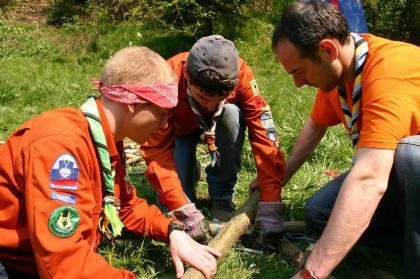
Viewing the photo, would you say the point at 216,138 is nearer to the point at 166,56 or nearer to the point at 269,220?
the point at 269,220

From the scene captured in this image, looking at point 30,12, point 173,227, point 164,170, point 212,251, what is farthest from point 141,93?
point 30,12

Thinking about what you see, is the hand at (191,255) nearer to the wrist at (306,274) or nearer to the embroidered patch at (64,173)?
the wrist at (306,274)

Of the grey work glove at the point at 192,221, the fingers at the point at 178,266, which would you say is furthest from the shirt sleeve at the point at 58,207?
the grey work glove at the point at 192,221

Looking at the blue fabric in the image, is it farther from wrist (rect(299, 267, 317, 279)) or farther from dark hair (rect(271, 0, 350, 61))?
wrist (rect(299, 267, 317, 279))

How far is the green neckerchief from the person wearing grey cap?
2.39 feet

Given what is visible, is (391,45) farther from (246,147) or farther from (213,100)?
(246,147)

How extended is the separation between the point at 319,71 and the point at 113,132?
3.86 feet

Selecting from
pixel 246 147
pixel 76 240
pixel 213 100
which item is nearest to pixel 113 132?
pixel 76 240

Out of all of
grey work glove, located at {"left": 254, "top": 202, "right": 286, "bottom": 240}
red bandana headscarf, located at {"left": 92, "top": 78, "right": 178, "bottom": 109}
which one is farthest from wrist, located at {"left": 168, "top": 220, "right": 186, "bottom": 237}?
red bandana headscarf, located at {"left": 92, "top": 78, "right": 178, "bottom": 109}

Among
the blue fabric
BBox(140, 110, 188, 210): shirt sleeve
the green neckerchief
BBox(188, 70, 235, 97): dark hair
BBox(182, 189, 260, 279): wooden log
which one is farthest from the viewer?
the blue fabric

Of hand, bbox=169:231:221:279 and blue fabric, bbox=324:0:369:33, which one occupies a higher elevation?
blue fabric, bbox=324:0:369:33

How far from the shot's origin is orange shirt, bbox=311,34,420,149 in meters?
2.49

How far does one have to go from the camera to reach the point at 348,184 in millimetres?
2486

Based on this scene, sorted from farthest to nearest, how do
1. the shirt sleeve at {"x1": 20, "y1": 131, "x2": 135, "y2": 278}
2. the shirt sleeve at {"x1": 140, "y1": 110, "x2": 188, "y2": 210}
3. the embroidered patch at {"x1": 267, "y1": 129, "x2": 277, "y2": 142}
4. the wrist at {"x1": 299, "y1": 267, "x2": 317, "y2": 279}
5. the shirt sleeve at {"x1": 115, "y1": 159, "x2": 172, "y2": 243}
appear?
1. the embroidered patch at {"x1": 267, "y1": 129, "x2": 277, "y2": 142}
2. the shirt sleeve at {"x1": 140, "y1": 110, "x2": 188, "y2": 210}
3. the shirt sleeve at {"x1": 115, "y1": 159, "x2": 172, "y2": 243}
4. the wrist at {"x1": 299, "y1": 267, "x2": 317, "y2": 279}
5. the shirt sleeve at {"x1": 20, "y1": 131, "x2": 135, "y2": 278}
